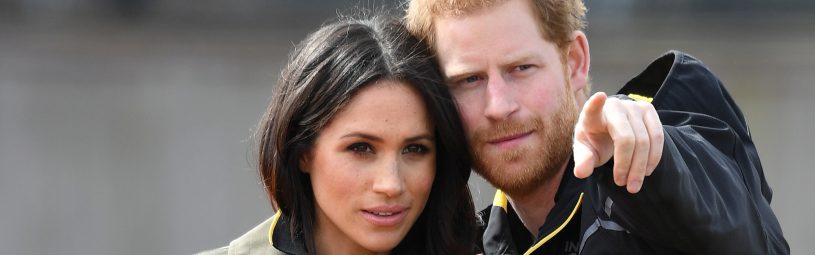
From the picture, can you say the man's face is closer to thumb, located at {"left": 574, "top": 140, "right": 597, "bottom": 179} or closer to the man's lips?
the man's lips

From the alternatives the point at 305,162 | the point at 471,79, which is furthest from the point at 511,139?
the point at 305,162

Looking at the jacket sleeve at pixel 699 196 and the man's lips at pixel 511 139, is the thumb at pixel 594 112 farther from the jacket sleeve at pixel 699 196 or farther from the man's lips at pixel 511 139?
the man's lips at pixel 511 139

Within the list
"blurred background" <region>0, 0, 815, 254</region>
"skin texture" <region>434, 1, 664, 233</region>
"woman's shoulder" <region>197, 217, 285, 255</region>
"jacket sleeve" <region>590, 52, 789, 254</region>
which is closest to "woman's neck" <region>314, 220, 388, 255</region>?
"woman's shoulder" <region>197, 217, 285, 255</region>

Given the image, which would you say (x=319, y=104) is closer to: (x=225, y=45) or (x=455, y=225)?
(x=455, y=225)

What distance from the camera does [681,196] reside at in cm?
217

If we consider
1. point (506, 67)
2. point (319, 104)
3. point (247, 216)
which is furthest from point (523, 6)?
point (247, 216)

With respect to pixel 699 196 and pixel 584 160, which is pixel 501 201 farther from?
pixel 584 160

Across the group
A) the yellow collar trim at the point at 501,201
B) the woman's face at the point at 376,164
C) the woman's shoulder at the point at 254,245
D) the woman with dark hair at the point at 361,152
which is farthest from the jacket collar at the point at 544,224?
the woman's shoulder at the point at 254,245

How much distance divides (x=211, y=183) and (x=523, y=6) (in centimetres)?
374

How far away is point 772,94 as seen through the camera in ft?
21.4

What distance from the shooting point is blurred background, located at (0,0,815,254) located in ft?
21.0

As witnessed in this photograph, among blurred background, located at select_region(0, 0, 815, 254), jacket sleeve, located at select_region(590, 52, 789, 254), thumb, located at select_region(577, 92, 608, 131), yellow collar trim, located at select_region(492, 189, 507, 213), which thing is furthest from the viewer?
blurred background, located at select_region(0, 0, 815, 254)

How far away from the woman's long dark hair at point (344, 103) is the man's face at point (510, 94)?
0.05m

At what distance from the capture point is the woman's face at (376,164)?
2707mm
